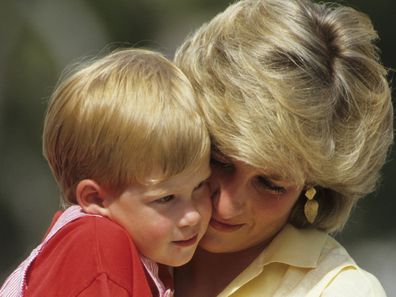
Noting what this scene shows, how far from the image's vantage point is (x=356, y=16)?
2895mm

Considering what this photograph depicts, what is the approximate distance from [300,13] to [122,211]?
26.0 inches

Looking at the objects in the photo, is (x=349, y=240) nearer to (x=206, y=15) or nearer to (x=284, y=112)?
(x=206, y=15)

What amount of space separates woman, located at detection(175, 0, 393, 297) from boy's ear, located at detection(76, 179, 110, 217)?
11.3 inches

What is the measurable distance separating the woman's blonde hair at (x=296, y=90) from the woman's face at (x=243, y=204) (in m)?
0.06

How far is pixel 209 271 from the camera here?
2.97 m

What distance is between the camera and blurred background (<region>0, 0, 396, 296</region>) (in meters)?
6.36

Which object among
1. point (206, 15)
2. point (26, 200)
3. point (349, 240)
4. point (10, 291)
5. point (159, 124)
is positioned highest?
point (159, 124)

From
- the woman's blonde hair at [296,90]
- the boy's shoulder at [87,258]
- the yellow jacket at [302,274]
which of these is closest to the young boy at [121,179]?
the boy's shoulder at [87,258]

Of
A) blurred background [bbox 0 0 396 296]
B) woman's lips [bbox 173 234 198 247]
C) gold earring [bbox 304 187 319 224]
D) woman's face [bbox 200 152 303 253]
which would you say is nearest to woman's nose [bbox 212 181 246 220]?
woman's face [bbox 200 152 303 253]

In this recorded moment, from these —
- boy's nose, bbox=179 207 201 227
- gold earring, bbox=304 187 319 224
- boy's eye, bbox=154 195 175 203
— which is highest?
boy's eye, bbox=154 195 175 203

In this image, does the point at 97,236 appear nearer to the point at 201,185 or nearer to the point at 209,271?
the point at 201,185

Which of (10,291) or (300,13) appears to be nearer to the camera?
(10,291)

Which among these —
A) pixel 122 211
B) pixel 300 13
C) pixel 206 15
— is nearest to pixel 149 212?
pixel 122 211

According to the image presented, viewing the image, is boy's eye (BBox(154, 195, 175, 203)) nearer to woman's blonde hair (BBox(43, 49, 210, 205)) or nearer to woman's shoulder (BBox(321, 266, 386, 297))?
woman's blonde hair (BBox(43, 49, 210, 205))
